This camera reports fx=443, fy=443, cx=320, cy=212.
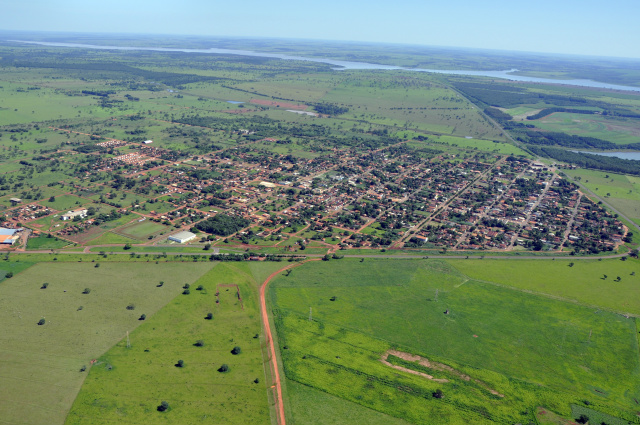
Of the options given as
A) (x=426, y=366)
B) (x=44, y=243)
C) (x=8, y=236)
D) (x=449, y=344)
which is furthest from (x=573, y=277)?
(x=8, y=236)

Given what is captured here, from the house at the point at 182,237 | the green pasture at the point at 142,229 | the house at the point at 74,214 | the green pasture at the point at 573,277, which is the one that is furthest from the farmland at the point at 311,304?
the house at the point at 74,214

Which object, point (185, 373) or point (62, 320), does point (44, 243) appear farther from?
point (185, 373)

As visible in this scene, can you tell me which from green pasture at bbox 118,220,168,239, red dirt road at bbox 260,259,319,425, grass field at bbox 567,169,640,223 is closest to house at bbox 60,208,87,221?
green pasture at bbox 118,220,168,239

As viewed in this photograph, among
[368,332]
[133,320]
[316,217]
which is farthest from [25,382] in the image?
[316,217]

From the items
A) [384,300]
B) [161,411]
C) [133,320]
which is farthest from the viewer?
[384,300]

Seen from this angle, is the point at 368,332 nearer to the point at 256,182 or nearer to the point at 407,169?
the point at 256,182

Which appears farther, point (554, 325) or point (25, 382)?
point (554, 325)

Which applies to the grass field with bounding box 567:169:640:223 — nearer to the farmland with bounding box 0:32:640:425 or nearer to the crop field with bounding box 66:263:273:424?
the farmland with bounding box 0:32:640:425
